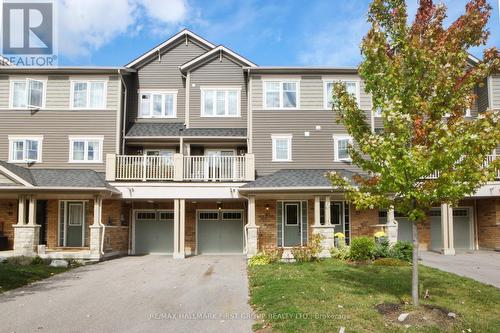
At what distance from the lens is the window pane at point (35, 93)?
68.4 ft

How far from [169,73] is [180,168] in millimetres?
5838

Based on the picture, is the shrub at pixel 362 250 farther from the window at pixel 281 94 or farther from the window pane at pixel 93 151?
the window pane at pixel 93 151

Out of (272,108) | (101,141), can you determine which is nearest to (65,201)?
(101,141)

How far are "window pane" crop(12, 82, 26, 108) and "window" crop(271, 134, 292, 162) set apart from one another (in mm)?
11672

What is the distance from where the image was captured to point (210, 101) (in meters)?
21.6

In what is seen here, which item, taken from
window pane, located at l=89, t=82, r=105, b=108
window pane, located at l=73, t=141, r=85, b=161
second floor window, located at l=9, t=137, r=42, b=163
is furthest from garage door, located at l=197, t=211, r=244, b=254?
second floor window, located at l=9, t=137, r=42, b=163

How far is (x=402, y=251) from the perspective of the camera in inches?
628

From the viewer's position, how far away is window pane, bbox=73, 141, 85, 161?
20797 millimetres

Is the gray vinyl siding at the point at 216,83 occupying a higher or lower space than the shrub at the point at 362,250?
higher

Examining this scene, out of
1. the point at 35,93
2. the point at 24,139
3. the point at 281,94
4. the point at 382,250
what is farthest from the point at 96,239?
the point at 382,250

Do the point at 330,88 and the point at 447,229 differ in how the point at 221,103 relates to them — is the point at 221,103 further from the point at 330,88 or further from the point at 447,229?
the point at 447,229

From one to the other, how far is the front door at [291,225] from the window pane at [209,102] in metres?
5.67

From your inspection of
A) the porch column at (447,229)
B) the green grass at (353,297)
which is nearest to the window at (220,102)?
the green grass at (353,297)

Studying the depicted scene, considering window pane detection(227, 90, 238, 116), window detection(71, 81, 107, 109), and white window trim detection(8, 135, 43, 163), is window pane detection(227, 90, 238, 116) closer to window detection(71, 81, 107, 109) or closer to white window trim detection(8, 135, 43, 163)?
window detection(71, 81, 107, 109)
